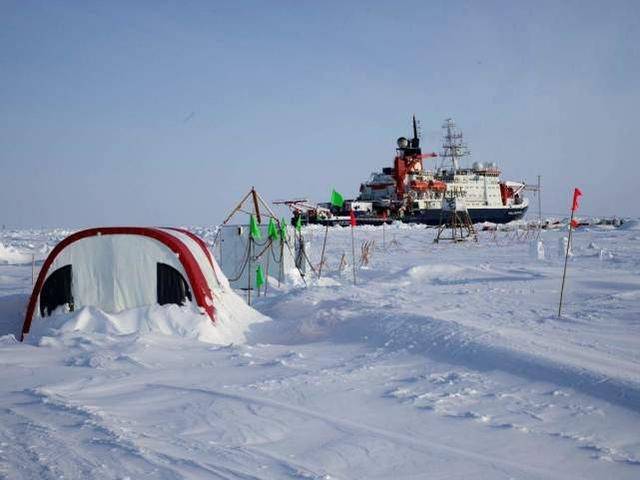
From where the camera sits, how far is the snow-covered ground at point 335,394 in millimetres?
3611

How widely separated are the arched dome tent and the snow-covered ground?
48 centimetres

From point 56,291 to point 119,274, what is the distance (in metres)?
1.10

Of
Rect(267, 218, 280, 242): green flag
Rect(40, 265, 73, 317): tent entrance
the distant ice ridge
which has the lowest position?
the distant ice ridge

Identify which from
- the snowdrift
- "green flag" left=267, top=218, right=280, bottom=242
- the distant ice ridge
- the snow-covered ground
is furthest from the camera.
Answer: the distant ice ridge

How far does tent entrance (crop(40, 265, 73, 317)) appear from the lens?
8.66 meters

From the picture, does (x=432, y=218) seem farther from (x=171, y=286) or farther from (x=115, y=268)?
(x=115, y=268)

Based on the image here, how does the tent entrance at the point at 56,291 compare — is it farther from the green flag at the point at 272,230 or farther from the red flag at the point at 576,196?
the red flag at the point at 576,196

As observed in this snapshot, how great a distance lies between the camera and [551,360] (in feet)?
18.7

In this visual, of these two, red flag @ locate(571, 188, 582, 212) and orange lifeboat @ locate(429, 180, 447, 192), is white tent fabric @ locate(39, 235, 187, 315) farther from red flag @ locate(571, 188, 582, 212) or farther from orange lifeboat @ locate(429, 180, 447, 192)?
orange lifeboat @ locate(429, 180, 447, 192)

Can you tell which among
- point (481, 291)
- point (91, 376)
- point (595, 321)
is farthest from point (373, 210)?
point (91, 376)

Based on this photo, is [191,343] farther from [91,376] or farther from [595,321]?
[595,321]

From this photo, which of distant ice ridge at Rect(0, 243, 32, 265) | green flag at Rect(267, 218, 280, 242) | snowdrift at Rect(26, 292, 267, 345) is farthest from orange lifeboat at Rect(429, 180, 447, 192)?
snowdrift at Rect(26, 292, 267, 345)

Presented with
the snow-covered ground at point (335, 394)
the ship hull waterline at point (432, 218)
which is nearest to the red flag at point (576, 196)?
the snow-covered ground at point (335, 394)

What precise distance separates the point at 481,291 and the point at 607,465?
8.42m
